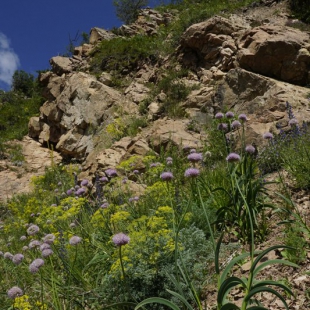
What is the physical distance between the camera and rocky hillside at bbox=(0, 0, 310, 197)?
22.2ft

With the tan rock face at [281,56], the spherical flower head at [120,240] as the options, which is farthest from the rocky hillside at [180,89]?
the spherical flower head at [120,240]

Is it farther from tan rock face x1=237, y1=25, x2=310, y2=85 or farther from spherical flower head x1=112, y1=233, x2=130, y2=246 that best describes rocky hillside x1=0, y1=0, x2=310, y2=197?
spherical flower head x1=112, y1=233, x2=130, y2=246

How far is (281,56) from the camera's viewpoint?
7.29 m

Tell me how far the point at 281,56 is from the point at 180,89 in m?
2.69

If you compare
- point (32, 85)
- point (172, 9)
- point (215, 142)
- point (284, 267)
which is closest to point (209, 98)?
point (215, 142)

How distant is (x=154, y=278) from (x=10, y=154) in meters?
9.82

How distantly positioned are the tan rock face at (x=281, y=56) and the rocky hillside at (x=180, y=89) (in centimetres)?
2

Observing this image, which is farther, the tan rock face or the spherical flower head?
the tan rock face

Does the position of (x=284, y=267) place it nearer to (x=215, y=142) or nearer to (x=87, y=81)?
(x=215, y=142)

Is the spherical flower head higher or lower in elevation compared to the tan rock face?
lower

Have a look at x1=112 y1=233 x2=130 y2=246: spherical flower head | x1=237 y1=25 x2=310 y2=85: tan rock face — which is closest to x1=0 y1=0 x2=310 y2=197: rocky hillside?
x1=237 y1=25 x2=310 y2=85: tan rock face

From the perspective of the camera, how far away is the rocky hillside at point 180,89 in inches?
267

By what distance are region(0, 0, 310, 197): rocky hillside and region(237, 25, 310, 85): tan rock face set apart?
0.07ft

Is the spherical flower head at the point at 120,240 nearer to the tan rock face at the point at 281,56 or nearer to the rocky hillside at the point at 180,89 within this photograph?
the rocky hillside at the point at 180,89
